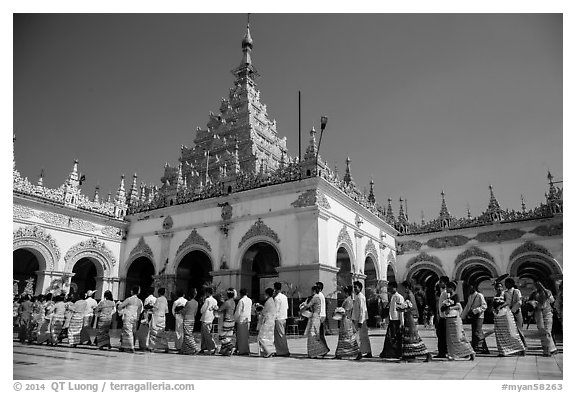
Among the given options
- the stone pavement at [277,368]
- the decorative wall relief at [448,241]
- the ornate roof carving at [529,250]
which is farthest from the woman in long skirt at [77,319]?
the ornate roof carving at [529,250]

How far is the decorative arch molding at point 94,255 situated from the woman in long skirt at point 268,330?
10.5 meters

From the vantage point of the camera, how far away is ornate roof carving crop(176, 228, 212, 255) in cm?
1634

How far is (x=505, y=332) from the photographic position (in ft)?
25.9

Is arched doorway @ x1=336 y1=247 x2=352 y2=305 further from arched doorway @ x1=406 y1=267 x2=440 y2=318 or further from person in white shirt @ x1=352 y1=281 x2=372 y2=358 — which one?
arched doorway @ x1=406 y1=267 x2=440 y2=318

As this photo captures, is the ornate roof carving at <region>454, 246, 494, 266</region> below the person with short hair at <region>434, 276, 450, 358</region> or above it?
above

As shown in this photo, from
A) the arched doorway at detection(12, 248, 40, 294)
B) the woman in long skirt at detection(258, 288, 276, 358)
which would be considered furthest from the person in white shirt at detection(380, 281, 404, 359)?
the arched doorway at detection(12, 248, 40, 294)

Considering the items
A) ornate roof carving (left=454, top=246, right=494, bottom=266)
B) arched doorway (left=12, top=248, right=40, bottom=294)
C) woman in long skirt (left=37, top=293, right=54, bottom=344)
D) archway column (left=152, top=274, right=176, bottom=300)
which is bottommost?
woman in long skirt (left=37, top=293, right=54, bottom=344)

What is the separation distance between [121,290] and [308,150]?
33.3 ft

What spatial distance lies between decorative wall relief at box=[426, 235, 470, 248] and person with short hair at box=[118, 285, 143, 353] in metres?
17.4

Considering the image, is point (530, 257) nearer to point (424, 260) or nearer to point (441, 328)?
point (424, 260)

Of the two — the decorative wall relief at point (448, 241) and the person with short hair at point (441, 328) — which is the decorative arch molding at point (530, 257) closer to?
the decorative wall relief at point (448, 241)

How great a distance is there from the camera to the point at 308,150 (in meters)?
14.6

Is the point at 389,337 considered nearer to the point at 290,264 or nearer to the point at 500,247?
the point at 290,264

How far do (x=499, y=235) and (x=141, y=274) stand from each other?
1721cm
